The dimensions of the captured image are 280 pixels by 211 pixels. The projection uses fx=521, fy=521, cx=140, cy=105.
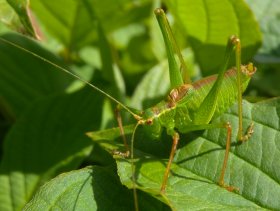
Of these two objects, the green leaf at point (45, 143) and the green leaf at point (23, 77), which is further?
the green leaf at point (23, 77)

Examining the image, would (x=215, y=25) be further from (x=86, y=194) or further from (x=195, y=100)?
(x=86, y=194)

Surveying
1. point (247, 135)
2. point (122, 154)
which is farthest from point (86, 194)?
point (247, 135)

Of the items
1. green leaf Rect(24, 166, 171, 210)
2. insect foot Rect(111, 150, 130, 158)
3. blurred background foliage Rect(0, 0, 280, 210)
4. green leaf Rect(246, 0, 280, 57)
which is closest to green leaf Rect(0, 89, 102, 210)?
blurred background foliage Rect(0, 0, 280, 210)

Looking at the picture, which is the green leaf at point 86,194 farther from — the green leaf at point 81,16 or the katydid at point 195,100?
the green leaf at point 81,16

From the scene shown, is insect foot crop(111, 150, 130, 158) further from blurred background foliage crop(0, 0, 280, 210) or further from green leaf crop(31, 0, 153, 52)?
green leaf crop(31, 0, 153, 52)

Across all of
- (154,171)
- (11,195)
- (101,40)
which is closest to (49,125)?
(11,195)

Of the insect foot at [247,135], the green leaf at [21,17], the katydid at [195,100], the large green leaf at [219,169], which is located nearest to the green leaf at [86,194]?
the large green leaf at [219,169]
